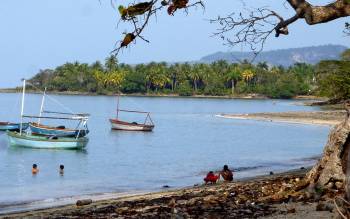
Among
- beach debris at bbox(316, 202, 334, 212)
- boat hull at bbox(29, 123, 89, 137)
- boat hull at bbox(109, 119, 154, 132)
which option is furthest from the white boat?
beach debris at bbox(316, 202, 334, 212)

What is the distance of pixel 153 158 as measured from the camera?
165 ft

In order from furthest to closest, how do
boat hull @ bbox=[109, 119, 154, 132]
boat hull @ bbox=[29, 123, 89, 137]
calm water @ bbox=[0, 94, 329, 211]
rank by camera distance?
boat hull @ bbox=[109, 119, 154, 132] → boat hull @ bbox=[29, 123, 89, 137] → calm water @ bbox=[0, 94, 329, 211]

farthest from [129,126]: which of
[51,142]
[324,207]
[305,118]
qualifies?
[324,207]

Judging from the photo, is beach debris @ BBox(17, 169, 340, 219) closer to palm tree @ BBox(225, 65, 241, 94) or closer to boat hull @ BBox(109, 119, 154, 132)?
boat hull @ BBox(109, 119, 154, 132)

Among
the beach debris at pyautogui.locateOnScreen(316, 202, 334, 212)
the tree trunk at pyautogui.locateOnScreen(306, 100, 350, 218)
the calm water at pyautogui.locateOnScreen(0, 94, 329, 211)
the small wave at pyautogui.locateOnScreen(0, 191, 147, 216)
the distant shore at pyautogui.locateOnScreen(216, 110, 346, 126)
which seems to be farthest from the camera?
the distant shore at pyautogui.locateOnScreen(216, 110, 346, 126)

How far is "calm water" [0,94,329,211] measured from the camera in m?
33.2

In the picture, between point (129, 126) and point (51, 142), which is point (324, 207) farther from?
point (129, 126)

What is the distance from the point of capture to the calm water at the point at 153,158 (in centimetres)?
3318

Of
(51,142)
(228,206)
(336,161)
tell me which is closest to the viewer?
(228,206)

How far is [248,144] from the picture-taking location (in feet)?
210

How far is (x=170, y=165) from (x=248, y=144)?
20.9 meters

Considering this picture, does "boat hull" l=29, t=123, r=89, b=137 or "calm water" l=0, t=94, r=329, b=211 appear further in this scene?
"boat hull" l=29, t=123, r=89, b=137

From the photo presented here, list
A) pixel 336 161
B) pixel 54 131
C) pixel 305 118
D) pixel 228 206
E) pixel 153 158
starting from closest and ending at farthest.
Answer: pixel 228 206 → pixel 336 161 → pixel 153 158 → pixel 54 131 → pixel 305 118

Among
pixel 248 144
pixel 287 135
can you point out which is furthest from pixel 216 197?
pixel 287 135
